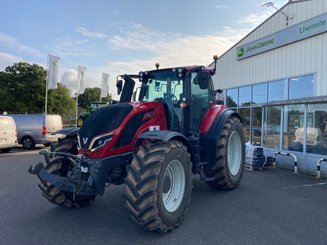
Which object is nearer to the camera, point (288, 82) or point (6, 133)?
point (6, 133)

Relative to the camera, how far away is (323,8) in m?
11.2

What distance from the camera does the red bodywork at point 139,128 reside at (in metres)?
4.42

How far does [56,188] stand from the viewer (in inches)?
195

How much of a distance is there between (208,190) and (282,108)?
→ 615cm

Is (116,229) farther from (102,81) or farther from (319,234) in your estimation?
(102,81)

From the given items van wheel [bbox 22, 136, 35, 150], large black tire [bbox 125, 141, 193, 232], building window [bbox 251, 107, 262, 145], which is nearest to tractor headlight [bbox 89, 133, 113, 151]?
large black tire [bbox 125, 141, 193, 232]

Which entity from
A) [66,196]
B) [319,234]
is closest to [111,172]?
[66,196]

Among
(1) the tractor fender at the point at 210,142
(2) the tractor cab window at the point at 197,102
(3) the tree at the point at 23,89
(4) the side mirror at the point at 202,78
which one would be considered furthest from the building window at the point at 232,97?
(3) the tree at the point at 23,89

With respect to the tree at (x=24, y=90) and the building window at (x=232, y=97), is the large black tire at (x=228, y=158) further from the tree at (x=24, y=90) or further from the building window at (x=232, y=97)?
the tree at (x=24, y=90)

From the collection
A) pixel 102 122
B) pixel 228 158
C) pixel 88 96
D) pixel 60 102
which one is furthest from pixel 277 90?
pixel 88 96

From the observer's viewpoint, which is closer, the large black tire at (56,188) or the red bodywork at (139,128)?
the red bodywork at (139,128)

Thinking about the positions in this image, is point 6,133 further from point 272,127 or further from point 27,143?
point 272,127

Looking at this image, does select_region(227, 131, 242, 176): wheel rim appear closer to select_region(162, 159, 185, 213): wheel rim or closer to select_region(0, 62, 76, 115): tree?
select_region(162, 159, 185, 213): wheel rim

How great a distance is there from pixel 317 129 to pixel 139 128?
728 centimetres
